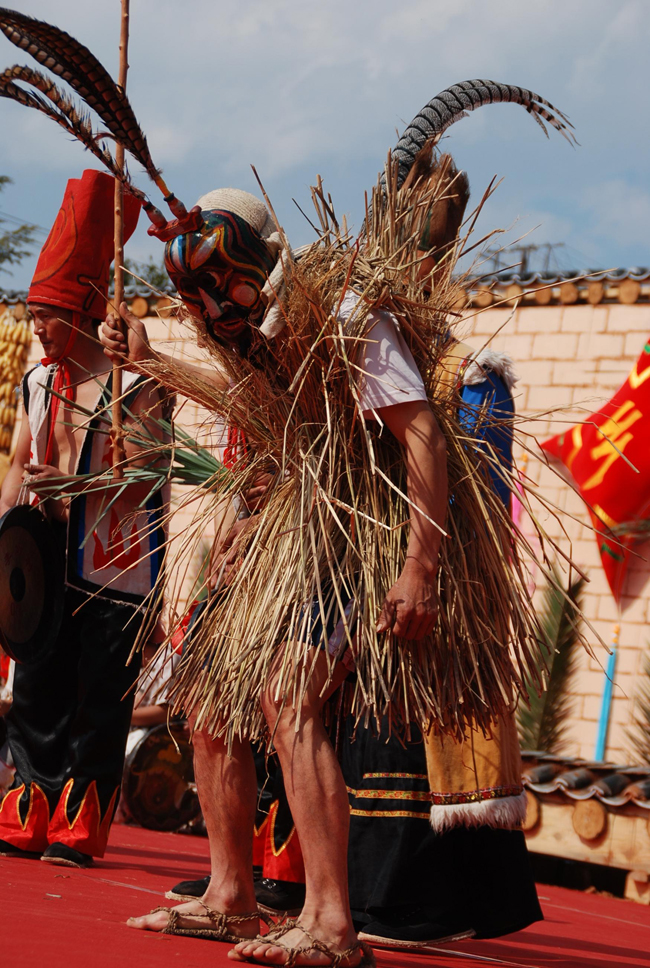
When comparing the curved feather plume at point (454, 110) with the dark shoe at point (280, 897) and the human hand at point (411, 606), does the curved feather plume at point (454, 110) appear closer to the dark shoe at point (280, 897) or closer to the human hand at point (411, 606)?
the human hand at point (411, 606)

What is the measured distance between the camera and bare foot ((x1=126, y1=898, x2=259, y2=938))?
7.63 ft

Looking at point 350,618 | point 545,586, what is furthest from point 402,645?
point 545,586

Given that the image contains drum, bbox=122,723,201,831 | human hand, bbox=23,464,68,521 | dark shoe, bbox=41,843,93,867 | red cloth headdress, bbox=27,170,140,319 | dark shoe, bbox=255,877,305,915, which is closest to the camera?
dark shoe, bbox=255,877,305,915

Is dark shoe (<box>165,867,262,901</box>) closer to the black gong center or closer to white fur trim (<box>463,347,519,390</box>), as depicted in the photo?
the black gong center

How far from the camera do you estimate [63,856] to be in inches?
135

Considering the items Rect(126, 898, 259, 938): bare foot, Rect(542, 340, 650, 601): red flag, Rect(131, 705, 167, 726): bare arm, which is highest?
Rect(542, 340, 650, 601): red flag

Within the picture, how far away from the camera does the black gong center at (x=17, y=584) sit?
11.6ft

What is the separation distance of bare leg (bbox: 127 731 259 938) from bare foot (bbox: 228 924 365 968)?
0.25 metres

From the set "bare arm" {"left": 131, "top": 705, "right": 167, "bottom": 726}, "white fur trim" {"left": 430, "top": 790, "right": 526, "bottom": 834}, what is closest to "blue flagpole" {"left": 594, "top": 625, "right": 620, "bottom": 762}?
"bare arm" {"left": 131, "top": 705, "right": 167, "bottom": 726}

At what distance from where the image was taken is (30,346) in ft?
37.3

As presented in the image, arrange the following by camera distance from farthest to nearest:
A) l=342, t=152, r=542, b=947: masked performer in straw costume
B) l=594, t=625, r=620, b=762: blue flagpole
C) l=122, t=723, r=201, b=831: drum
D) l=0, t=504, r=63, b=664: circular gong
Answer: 1. l=594, t=625, r=620, b=762: blue flagpole
2. l=122, t=723, r=201, b=831: drum
3. l=0, t=504, r=63, b=664: circular gong
4. l=342, t=152, r=542, b=947: masked performer in straw costume

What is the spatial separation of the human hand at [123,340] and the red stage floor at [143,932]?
1269 millimetres

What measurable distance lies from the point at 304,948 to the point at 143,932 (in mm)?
387

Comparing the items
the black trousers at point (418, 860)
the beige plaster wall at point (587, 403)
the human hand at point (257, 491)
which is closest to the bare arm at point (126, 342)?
the human hand at point (257, 491)
